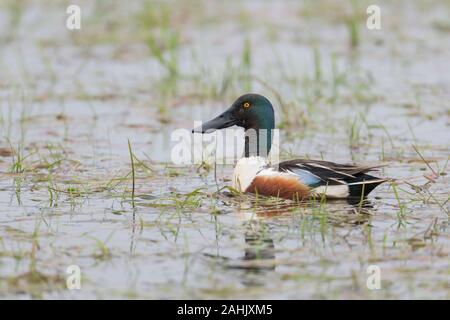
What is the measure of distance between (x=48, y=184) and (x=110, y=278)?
228cm

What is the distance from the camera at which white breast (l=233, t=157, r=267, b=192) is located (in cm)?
754

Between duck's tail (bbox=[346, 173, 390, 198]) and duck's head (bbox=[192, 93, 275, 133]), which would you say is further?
duck's head (bbox=[192, 93, 275, 133])

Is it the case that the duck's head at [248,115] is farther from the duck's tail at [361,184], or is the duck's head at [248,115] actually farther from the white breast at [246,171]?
the duck's tail at [361,184]

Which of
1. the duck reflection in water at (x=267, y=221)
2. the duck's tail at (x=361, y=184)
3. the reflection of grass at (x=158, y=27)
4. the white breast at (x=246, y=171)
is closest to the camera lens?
the duck reflection in water at (x=267, y=221)

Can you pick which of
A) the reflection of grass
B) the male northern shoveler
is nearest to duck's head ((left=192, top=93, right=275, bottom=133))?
the male northern shoveler

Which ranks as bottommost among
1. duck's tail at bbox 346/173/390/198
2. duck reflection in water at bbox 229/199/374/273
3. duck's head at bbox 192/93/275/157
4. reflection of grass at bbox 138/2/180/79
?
duck reflection in water at bbox 229/199/374/273

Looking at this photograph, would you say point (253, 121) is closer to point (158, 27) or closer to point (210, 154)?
point (210, 154)

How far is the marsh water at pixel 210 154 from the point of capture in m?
5.62

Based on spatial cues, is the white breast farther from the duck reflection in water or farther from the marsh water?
the duck reflection in water

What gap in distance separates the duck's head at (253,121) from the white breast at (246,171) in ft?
0.28

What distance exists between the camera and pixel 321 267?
223 inches

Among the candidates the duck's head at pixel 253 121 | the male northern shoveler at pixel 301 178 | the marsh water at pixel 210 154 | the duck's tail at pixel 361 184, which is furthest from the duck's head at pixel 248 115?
the duck's tail at pixel 361 184

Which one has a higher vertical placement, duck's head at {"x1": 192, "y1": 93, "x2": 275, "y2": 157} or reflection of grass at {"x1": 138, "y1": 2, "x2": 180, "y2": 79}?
reflection of grass at {"x1": 138, "y1": 2, "x2": 180, "y2": 79}

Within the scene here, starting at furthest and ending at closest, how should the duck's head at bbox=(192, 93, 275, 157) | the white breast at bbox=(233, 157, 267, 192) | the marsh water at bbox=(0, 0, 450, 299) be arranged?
the duck's head at bbox=(192, 93, 275, 157) → the white breast at bbox=(233, 157, 267, 192) → the marsh water at bbox=(0, 0, 450, 299)
